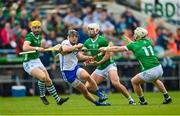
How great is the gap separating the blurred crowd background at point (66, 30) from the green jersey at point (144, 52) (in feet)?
32.0

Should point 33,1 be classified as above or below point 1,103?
above

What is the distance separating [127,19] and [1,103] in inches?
403

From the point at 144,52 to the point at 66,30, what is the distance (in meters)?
11.5

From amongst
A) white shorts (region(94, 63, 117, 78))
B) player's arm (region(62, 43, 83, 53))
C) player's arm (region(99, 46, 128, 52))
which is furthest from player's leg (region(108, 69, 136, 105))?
player's arm (region(62, 43, 83, 53))

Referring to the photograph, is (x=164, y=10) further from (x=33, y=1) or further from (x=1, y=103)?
(x=1, y=103)

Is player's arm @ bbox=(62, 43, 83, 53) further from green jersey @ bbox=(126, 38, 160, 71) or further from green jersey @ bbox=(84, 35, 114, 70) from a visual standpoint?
green jersey @ bbox=(126, 38, 160, 71)

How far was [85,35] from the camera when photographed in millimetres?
35500

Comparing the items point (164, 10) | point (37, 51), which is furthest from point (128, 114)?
point (164, 10)

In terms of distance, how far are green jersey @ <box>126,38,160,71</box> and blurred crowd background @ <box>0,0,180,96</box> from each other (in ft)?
32.0

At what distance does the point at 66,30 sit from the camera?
118 ft

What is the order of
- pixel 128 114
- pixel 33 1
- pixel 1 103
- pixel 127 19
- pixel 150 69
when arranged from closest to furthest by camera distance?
pixel 128 114 → pixel 150 69 → pixel 1 103 → pixel 127 19 → pixel 33 1

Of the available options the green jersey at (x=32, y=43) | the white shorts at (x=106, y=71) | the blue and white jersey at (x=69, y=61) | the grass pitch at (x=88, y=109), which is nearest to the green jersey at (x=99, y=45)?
the white shorts at (x=106, y=71)

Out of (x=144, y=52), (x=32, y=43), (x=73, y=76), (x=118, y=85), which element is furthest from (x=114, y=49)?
(x=32, y=43)

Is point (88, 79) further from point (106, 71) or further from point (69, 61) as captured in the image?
point (106, 71)
